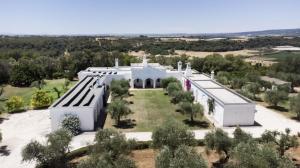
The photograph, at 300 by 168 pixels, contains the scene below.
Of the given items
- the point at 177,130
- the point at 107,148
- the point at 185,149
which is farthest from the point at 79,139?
the point at 185,149

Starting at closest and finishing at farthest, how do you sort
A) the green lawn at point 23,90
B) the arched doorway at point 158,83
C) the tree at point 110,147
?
1. the tree at point 110,147
2. the green lawn at point 23,90
3. the arched doorway at point 158,83

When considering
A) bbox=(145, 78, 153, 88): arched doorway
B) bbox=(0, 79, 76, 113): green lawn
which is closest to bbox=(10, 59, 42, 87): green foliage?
bbox=(0, 79, 76, 113): green lawn

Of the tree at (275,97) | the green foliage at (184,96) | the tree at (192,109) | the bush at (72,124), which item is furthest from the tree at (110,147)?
the tree at (275,97)

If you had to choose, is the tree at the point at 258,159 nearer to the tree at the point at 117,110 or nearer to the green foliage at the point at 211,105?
the tree at the point at 117,110

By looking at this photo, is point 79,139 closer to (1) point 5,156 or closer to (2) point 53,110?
(2) point 53,110

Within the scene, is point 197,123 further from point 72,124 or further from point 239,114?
point 72,124
